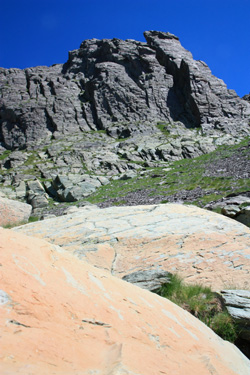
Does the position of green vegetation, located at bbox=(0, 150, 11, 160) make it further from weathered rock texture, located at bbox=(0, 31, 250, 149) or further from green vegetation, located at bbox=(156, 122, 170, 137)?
green vegetation, located at bbox=(156, 122, 170, 137)

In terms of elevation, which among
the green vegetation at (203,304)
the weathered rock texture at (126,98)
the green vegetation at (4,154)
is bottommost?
the green vegetation at (203,304)

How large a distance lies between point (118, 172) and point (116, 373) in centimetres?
4850

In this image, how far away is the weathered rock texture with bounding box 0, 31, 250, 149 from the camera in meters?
76.7

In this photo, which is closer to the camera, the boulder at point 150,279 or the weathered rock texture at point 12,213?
the boulder at point 150,279

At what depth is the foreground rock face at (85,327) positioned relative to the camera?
6.79 feet

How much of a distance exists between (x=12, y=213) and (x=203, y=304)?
12839mm

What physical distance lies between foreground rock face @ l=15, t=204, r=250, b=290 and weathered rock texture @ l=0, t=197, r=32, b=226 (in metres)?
5.30

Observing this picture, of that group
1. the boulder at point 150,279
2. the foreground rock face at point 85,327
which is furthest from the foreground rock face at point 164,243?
the foreground rock face at point 85,327

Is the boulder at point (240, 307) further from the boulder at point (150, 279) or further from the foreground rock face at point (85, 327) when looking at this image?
the boulder at point (150, 279)

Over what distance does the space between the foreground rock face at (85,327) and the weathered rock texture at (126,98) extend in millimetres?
67093

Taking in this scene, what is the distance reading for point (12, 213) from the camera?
576 inches

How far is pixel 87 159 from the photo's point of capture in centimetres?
5516

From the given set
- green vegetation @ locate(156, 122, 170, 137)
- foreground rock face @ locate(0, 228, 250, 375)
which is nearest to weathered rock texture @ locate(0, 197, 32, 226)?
foreground rock face @ locate(0, 228, 250, 375)

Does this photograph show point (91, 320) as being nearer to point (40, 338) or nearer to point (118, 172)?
point (40, 338)
